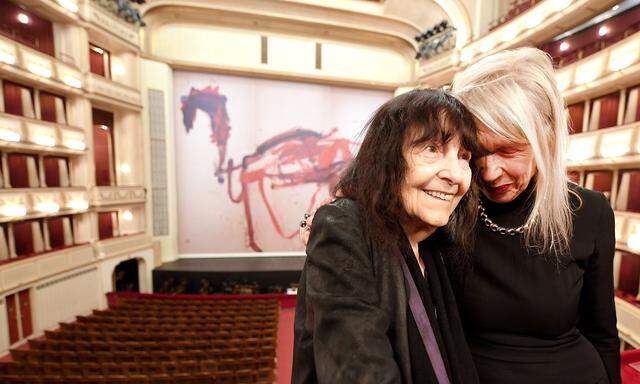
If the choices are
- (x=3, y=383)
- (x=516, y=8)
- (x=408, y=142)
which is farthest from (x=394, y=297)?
(x=516, y=8)

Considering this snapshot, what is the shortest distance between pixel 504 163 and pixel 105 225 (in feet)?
31.5

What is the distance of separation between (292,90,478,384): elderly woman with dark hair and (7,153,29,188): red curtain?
8.21 meters

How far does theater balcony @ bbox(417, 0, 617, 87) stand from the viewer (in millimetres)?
6047

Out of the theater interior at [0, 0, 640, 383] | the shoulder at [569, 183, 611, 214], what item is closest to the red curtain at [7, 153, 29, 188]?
the theater interior at [0, 0, 640, 383]

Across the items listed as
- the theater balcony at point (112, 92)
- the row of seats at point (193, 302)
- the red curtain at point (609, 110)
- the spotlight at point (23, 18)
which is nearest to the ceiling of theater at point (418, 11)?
the red curtain at point (609, 110)

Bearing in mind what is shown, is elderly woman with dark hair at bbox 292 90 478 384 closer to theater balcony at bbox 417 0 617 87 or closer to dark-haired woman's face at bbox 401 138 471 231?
dark-haired woman's face at bbox 401 138 471 231

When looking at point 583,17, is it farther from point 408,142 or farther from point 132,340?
point 132,340

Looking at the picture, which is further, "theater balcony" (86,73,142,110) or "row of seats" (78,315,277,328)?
"theater balcony" (86,73,142,110)

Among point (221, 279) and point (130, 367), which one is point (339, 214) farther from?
point (221, 279)

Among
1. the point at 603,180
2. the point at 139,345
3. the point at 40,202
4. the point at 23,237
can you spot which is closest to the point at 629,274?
the point at 603,180

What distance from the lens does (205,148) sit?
31.3 feet

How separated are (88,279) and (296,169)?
20.5 feet

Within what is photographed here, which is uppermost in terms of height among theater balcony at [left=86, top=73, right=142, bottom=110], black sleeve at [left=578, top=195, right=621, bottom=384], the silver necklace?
theater balcony at [left=86, top=73, right=142, bottom=110]

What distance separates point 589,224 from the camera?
94 centimetres
